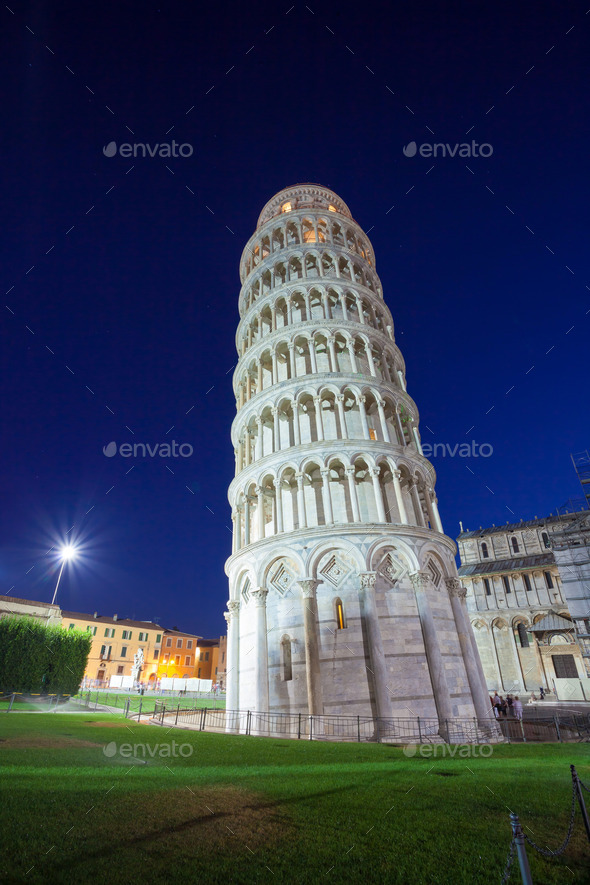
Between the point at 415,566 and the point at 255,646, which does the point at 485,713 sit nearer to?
the point at 415,566

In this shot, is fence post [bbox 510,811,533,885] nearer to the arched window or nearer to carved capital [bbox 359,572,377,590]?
carved capital [bbox 359,572,377,590]

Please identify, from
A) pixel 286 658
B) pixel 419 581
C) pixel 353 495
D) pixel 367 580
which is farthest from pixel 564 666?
pixel 353 495

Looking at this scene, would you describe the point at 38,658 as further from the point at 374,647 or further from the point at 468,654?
the point at 468,654

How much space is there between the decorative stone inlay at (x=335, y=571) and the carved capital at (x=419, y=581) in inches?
127

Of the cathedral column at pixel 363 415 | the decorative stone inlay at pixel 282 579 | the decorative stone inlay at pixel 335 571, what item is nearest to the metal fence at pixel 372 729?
the decorative stone inlay at pixel 282 579

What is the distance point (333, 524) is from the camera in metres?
22.0

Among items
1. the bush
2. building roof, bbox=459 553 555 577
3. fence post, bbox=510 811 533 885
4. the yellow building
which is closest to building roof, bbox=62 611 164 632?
the yellow building

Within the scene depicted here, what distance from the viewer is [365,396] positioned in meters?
27.5

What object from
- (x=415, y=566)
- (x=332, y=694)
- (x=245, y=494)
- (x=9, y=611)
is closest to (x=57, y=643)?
(x=9, y=611)

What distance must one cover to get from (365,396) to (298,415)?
4.43 meters

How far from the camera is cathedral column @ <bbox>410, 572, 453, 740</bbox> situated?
19.2m

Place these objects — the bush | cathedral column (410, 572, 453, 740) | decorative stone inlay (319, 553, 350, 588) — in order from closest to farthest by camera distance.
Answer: cathedral column (410, 572, 453, 740)
decorative stone inlay (319, 553, 350, 588)
the bush

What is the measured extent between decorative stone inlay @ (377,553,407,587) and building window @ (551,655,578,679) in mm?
36299

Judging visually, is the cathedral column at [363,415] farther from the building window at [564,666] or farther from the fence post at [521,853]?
the building window at [564,666]
